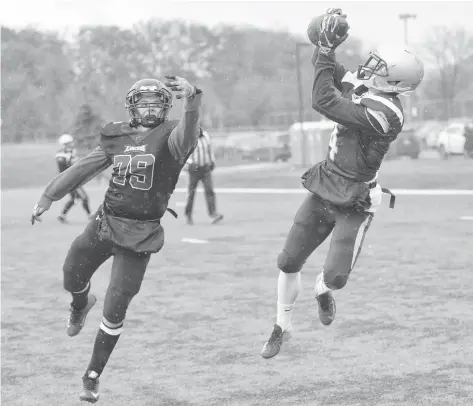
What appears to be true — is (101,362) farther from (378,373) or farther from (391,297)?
(391,297)

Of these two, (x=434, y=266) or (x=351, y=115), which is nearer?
(x=351, y=115)

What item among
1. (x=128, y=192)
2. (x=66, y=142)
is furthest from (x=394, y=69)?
(x=66, y=142)

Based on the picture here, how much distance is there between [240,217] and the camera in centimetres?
1764

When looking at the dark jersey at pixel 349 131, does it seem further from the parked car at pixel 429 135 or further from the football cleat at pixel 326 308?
the parked car at pixel 429 135

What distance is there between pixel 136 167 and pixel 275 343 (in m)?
1.49

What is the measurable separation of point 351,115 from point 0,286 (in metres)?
6.84

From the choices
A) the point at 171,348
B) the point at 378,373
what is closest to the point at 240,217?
the point at 171,348

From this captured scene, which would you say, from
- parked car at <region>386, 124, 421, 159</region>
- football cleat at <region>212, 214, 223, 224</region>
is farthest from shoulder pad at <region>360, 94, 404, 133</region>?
parked car at <region>386, 124, 421, 159</region>

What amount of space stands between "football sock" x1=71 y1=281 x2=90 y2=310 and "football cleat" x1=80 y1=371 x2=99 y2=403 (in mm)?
612

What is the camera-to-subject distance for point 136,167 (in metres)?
5.27

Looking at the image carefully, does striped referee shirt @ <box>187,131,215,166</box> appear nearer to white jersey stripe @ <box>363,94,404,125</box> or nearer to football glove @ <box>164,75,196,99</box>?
white jersey stripe @ <box>363,94,404,125</box>

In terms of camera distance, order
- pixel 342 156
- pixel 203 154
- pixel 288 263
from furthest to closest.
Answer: pixel 203 154 → pixel 288 263 → pixel 342 156

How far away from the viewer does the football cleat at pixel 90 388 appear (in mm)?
5352

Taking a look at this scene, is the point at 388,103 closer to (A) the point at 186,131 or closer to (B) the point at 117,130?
(A) the point at 186,131
